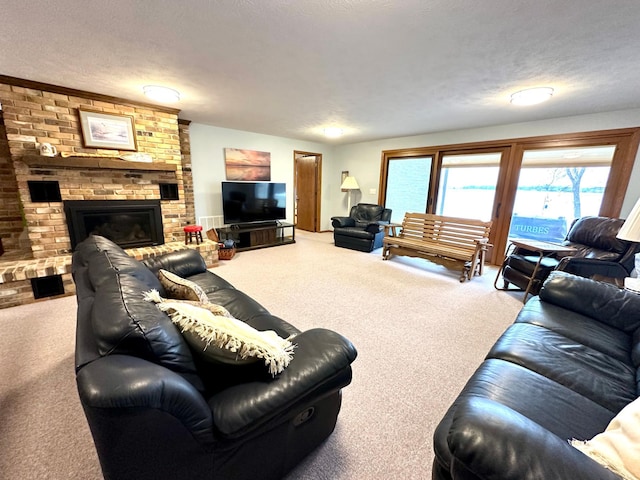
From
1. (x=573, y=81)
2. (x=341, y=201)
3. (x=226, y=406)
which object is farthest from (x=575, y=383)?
(x=341, y=201)

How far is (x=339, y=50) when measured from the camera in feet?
6.55

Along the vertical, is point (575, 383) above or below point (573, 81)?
below

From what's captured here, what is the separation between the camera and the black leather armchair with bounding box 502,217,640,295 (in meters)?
2.65

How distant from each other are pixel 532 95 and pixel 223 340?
3.61 metres

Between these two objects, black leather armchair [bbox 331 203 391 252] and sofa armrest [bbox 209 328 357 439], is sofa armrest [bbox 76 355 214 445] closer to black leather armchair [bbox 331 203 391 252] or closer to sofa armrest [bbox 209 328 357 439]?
sofa armrest [bbox 209 328 357 439]

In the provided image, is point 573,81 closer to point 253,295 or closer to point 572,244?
point 572,244

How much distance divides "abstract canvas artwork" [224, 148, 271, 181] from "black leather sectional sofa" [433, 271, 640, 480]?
4869mm

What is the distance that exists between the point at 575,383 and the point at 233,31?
2.80 m

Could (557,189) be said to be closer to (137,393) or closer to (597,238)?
(597,238)

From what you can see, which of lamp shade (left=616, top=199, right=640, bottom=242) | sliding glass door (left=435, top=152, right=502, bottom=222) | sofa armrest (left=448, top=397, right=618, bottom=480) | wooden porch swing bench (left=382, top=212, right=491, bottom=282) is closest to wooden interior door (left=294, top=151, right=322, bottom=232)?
wooden porch swing bench (left=382, top=212, right=491, bottom=282)

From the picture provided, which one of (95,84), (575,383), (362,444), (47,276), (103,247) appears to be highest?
(95,84)

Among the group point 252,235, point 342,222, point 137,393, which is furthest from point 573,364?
point 252,235

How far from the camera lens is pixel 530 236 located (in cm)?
410

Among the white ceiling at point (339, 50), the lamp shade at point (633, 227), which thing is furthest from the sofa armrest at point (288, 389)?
the lamp shade at point (633, 227)
